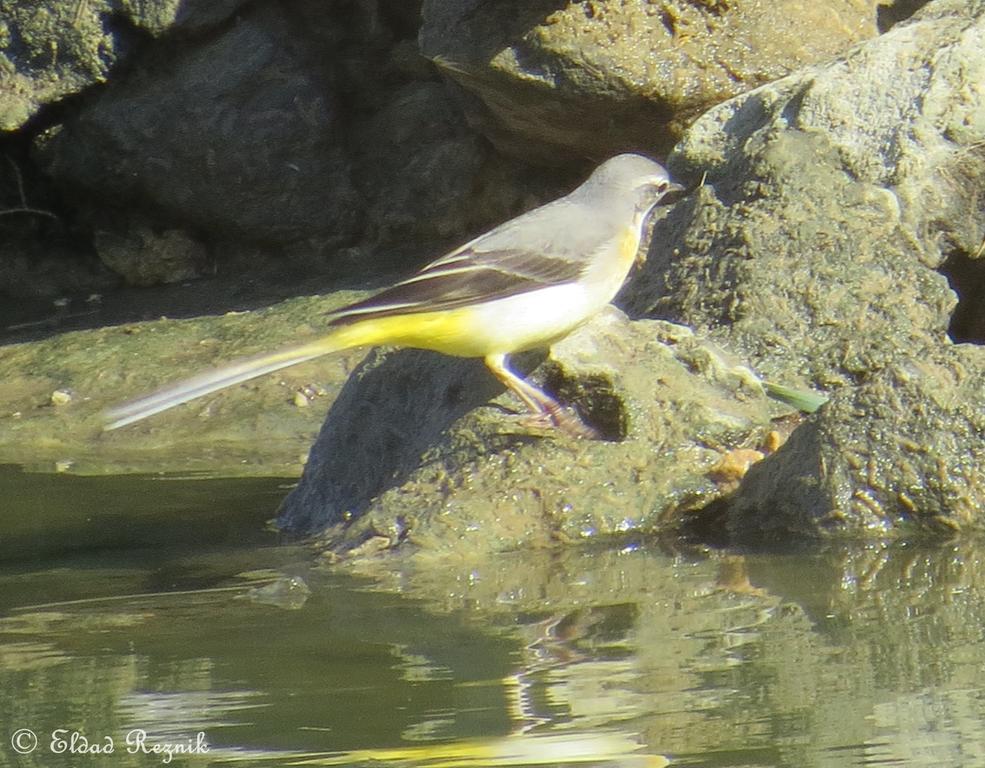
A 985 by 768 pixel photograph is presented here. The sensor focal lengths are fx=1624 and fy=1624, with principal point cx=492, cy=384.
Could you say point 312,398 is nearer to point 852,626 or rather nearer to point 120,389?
Result: point 120,389

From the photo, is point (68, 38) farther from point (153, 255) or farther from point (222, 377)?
point (222, 377)

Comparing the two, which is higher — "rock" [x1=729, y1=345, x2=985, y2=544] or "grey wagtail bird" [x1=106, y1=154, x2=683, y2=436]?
"grey wagtail bird" [x1=106, y1=154, x2=683, y2=436]

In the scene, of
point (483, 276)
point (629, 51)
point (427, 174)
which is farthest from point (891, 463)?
point (427, 174)

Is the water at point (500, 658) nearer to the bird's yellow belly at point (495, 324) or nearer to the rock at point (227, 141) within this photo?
the bird's yellow belly at point (495, 324)

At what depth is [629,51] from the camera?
34.0 ft

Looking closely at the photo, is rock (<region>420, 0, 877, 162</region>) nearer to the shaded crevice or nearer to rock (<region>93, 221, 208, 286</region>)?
the shaded crevice

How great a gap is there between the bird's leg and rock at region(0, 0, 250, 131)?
622 cm

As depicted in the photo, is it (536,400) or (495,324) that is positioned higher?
A: (495,324)

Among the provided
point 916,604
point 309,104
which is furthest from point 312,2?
point 916,604

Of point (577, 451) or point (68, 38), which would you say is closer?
point (577, 451)

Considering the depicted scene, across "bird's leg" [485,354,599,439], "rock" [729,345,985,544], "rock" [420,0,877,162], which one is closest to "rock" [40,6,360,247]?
"rock" [420,0,877,162]

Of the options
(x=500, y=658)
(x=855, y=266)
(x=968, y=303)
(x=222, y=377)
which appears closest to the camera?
(x=500, y=658)

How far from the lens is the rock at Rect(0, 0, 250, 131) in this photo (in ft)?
38.8

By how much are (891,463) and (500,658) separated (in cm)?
209
